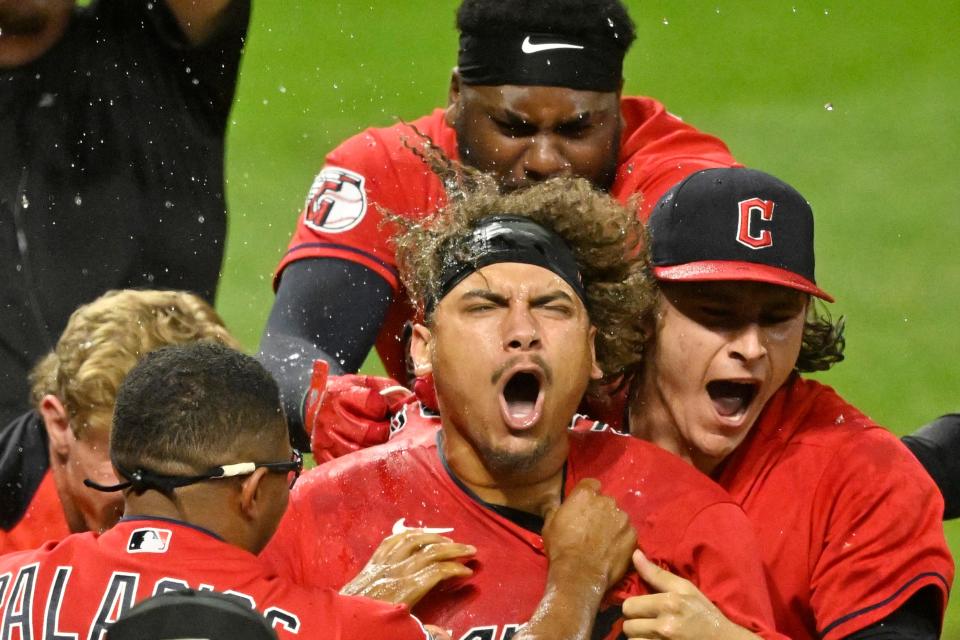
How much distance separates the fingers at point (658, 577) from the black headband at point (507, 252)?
64 cm

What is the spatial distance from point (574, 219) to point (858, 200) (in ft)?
23.0

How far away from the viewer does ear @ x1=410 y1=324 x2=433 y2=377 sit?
423 cm

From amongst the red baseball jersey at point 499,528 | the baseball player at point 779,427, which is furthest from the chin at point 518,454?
the baseball player at point 779,427

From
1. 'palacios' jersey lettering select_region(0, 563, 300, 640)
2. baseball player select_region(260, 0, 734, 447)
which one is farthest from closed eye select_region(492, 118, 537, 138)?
'palacios' jersey lettering select_region(0, 563, 300, 640)

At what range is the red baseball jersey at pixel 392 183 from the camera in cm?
552

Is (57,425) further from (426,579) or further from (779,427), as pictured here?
(779,427)

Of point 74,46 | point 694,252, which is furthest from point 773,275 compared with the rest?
point 74,46

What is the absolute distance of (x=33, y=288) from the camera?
19.3ft

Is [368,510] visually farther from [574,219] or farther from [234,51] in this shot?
[234,51]

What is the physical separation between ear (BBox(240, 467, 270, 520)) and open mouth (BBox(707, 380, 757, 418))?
1.30 metres

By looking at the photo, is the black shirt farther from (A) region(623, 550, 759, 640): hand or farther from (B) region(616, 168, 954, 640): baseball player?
(A) region(623, 550, 759, 640): hand

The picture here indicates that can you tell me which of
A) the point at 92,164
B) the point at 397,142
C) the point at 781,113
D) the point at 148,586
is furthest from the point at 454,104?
the point at 781,113

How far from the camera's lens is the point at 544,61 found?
5.37 m

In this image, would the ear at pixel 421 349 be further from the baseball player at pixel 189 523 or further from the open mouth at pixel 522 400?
the baseball player at pixel 189 523
